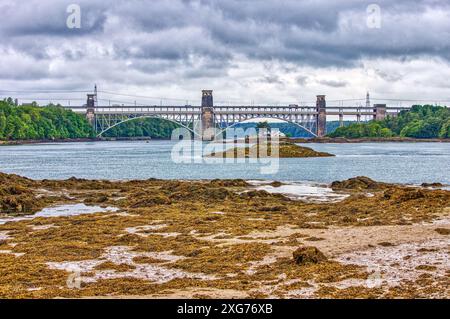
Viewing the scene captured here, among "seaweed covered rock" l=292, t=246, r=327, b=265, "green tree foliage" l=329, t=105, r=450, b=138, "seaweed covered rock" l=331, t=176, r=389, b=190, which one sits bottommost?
"seaweed covered rock" l=331, t=176, r=389, b=190

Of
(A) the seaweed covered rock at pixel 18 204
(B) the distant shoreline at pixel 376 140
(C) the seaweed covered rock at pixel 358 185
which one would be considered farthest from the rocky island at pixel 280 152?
(B) the distant shoreline at pixel 376 140

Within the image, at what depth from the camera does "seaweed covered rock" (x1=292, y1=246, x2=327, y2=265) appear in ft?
61.1

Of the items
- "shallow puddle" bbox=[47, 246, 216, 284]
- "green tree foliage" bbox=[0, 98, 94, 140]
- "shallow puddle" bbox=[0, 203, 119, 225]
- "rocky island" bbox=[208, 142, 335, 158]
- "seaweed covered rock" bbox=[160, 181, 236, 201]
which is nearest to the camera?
"shallow puddle" bbox=[47, 246, 216, 284]

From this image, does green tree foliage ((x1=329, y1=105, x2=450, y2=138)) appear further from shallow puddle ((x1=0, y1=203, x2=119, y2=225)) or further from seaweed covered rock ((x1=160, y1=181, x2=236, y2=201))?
shallow puddle ((x1=0, y1=203, x2=119, y2=225))

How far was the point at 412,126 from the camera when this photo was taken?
182250 mm

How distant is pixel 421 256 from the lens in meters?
19.4

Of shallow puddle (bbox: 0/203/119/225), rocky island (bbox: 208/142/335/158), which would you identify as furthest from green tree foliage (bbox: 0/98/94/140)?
shallow puddle (bbox: 0/203/119/225)

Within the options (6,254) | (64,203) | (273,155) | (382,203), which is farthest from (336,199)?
(273,155)

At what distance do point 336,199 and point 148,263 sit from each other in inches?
799

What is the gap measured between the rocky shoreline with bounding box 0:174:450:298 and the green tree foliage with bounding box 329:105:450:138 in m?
151

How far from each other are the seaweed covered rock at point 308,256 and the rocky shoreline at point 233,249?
35 millimetres

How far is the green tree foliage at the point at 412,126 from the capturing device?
179m

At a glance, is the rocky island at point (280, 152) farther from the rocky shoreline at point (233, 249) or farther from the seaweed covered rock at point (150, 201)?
the seaweed covered rock at point (150, 201)

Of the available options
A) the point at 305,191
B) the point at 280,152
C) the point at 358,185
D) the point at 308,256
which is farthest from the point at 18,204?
the point at 280,152
